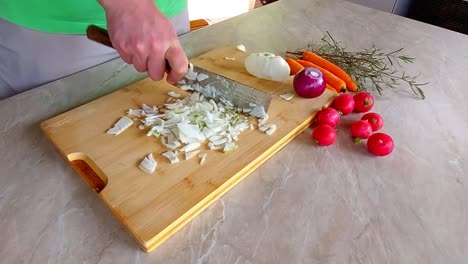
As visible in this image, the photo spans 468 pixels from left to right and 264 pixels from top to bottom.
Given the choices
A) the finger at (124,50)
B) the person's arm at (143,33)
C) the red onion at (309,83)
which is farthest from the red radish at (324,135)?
the finger at (124,50)

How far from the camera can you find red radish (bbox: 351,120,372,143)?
83 cm

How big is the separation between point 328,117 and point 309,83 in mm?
109

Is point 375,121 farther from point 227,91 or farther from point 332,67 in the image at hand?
point 227,91

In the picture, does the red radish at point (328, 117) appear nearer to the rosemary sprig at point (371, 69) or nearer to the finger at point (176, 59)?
the rosemary sprig at point (371, 69)

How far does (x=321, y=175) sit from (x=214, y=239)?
282 mm

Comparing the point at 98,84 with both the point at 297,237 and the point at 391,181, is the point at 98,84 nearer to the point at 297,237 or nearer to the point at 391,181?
the point at 297,237

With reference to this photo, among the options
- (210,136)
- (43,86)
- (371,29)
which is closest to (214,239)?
(210,136)

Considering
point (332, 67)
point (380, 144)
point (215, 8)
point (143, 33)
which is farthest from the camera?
point (215, 8)

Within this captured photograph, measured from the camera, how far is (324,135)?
82 centimetres

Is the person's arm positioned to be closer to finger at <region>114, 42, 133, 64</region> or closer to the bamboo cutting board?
finger at <region>114, 42, 133, 64</region>

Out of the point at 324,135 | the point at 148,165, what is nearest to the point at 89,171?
the point at 148,165

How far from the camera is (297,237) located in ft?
2.10

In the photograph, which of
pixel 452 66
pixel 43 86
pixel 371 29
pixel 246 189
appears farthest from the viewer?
pixel 371 29

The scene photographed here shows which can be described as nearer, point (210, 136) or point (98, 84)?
point (210, 136)
